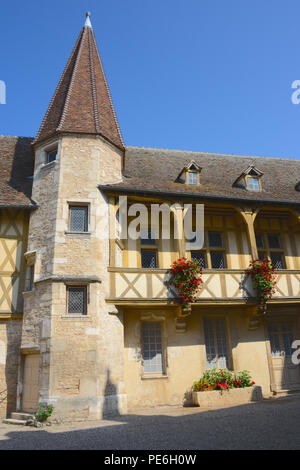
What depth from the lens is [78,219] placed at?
9.97m

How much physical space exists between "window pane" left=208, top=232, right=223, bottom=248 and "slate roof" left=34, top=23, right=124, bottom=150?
4107mm

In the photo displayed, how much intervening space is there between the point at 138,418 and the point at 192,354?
2931mm

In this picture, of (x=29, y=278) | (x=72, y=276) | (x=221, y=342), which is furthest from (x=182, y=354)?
(x=29, y=278)

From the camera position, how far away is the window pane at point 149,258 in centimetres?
1110

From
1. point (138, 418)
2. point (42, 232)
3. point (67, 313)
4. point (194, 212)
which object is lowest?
point (138, 418)

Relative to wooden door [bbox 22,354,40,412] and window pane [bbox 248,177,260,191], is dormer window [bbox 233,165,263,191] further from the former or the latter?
wooden door [bbox 22,354,40,412]

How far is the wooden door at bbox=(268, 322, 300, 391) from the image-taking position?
1089 cm

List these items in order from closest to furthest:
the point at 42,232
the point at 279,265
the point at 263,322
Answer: the point at 42,232, the point at 263,322, the point at 279,265

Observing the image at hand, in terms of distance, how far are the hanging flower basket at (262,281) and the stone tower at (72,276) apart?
3890mm

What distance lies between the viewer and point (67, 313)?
8906 mm

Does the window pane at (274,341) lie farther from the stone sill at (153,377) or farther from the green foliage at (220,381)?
the stone sill at (153,377)

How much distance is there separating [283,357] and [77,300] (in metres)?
6.67

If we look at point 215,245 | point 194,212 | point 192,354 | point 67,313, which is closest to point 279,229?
point 215,245

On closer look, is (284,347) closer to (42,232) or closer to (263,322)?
(263,322)
